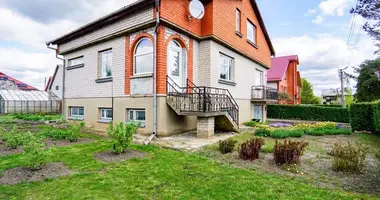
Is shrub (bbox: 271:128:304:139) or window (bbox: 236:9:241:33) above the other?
window (bbox: 236:9:241:33)

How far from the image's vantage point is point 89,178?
157 inches

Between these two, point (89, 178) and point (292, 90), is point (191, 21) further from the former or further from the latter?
point (292, 90)

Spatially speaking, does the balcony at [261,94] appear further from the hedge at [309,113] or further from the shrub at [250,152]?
the shrub at [250,152]

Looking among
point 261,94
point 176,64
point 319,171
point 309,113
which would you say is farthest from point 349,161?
point 309,113

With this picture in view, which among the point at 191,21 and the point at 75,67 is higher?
the point at 191,21

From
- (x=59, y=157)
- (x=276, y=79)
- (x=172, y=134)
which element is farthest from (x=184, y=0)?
(x=276, y=79)

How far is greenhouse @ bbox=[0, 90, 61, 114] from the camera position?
24886 millimetres

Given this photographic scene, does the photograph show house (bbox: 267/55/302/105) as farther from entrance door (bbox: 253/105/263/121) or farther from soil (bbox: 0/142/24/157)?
soil (bbox: 0/142/24/157)

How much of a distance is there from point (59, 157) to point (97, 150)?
3.35ft

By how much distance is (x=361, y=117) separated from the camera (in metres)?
11.8

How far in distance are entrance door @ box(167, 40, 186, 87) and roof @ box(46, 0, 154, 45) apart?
1.97 meters

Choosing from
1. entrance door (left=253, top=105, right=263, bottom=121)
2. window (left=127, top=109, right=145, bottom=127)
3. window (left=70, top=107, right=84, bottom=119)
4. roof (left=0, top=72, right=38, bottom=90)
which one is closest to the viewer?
window (left=127, top=109, right=145, bottom=127)

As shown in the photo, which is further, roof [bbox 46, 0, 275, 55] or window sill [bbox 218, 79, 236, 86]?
window sill [bbox 218, 79, 236, 86]

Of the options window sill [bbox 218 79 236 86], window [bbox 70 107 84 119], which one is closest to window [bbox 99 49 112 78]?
window [bbox 70 107 84 119]
